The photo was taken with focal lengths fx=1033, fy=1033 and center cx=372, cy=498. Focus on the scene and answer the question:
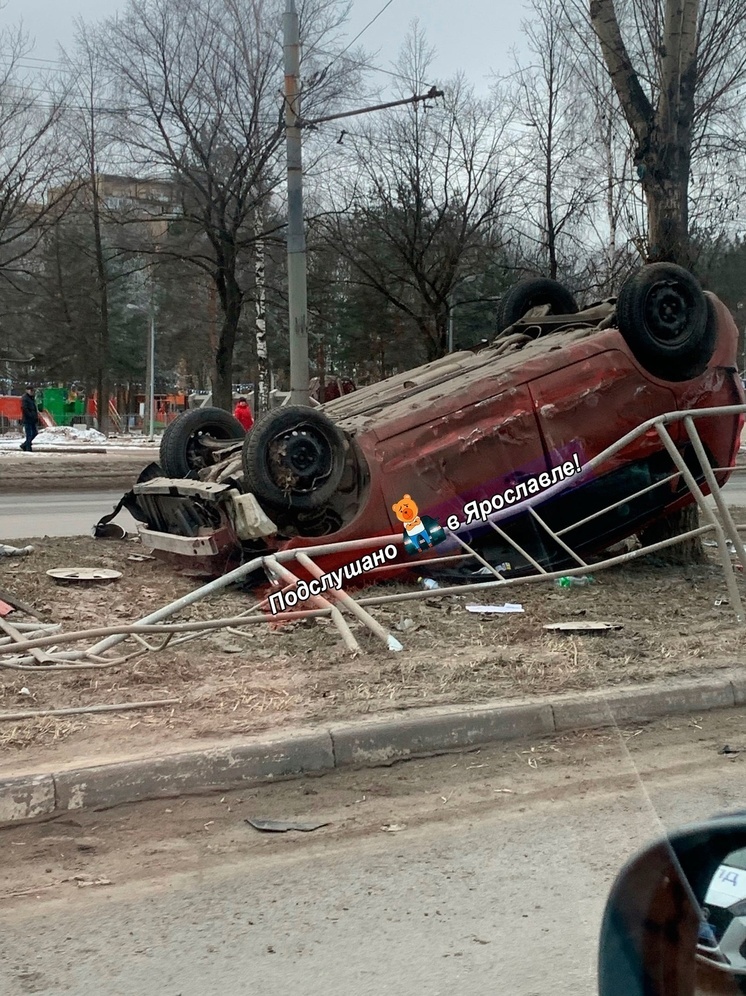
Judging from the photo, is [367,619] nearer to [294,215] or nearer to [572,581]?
[572,581]

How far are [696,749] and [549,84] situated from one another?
67.1ft

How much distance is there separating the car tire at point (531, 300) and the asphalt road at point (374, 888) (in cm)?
579

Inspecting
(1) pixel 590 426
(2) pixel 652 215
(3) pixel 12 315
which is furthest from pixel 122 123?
(1) pixel 590 426

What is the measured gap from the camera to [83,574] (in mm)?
7879

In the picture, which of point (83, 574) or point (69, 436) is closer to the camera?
point (83, 574)

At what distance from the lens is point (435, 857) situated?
12.1 feet

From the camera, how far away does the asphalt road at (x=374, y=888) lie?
9.61ft

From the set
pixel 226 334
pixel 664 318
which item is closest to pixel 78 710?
pixel 664 318

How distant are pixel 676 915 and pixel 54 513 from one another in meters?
12.8

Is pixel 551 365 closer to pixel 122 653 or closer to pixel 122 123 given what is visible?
pixel 122 653

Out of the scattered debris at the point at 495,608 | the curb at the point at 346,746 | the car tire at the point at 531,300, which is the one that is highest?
the car tire at the point at 531,300

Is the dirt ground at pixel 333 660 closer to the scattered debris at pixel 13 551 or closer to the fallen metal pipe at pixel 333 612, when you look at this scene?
the fallen metal pipe at pixel 333 612

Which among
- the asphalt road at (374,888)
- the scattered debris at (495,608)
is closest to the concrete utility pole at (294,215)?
the scattered debris at (495,608)

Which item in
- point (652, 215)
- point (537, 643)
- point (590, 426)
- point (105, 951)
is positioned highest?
point (652, 215)
